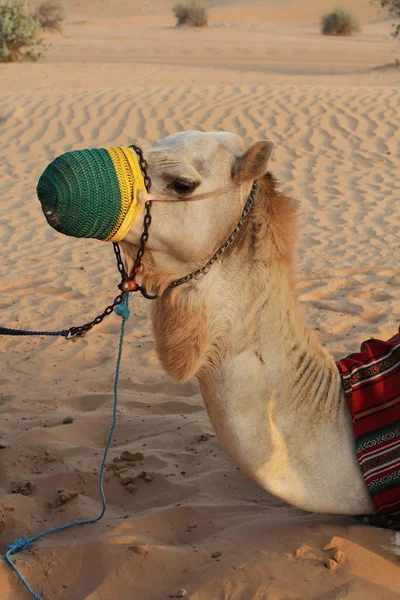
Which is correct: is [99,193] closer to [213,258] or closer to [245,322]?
[213,258]

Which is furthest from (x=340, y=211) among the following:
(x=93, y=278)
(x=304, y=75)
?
(x=304, y=75)

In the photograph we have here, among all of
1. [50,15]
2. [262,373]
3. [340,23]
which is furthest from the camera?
[340,23]

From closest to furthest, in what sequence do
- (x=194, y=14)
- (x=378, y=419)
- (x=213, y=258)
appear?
(x=213, y=258)
(x=378, y=419)
(x=194, y=14)

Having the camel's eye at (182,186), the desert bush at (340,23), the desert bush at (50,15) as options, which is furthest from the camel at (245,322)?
the desert bush at (340,23)

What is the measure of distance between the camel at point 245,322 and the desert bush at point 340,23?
109ft

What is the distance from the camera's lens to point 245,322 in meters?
2.71

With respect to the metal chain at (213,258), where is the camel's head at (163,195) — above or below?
above

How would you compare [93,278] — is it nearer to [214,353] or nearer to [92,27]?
[214,353]

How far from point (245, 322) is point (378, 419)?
66 centimetres

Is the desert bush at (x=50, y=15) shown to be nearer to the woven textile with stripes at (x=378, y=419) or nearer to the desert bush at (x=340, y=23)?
the desert bush at (x=340, y=23)

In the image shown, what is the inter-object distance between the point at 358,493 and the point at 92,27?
36.4m

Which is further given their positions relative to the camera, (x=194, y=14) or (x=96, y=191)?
(x=194, y=14)

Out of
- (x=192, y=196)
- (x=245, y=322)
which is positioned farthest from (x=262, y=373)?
(x=192, y=196)

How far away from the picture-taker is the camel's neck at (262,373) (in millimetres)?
2643
